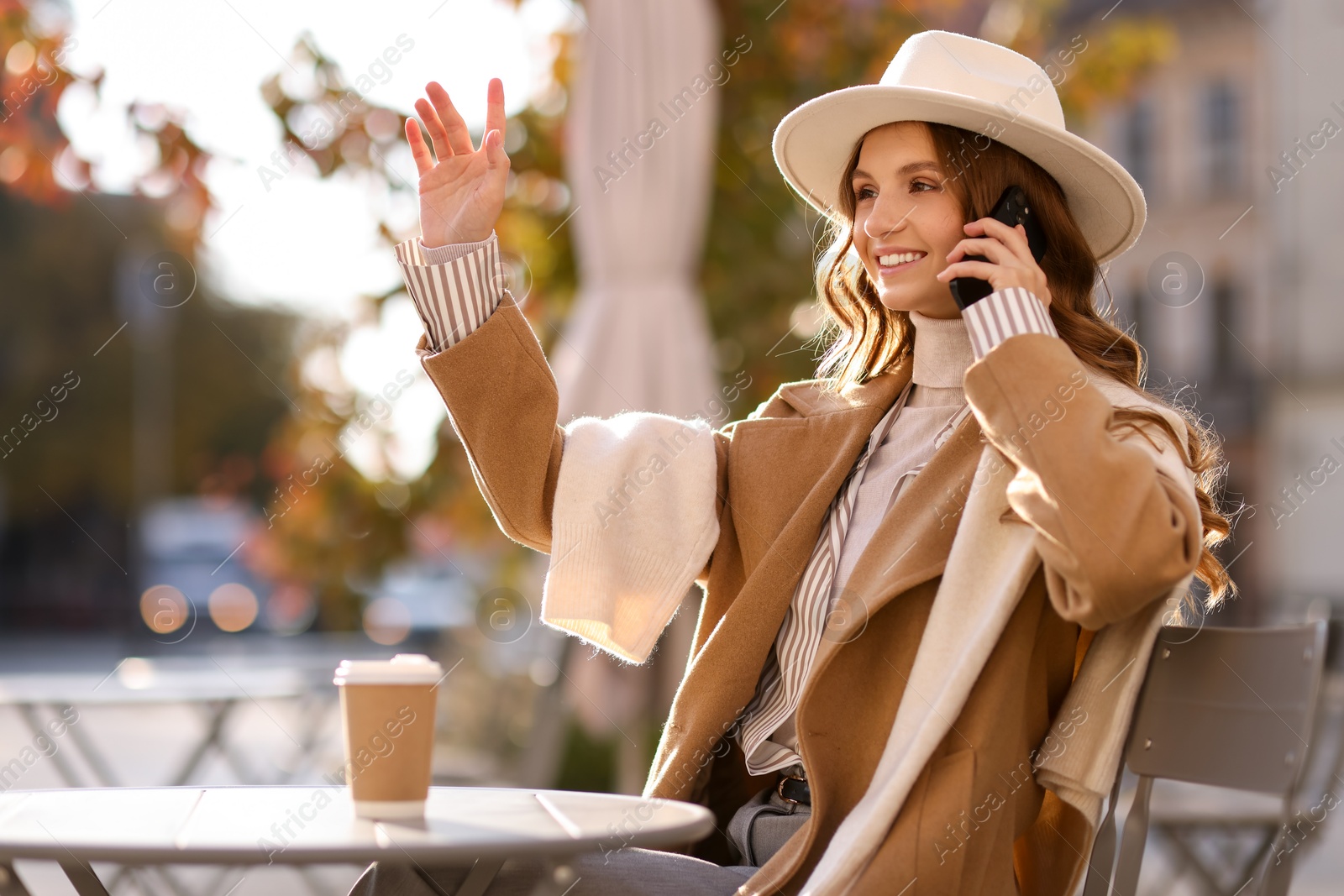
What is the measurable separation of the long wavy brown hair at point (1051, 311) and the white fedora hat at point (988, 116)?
34mm

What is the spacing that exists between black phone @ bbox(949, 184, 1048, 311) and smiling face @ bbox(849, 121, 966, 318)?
0.24 feet

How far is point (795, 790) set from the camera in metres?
2.59

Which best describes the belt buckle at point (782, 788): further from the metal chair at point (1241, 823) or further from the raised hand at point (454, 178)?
the raised hand at point (454, 178)

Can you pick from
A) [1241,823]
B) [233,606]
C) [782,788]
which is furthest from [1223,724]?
[233,606]

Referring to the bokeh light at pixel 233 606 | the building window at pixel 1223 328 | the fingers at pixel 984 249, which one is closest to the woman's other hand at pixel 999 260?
the fingers at pixel 984 249

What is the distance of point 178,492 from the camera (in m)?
32.7

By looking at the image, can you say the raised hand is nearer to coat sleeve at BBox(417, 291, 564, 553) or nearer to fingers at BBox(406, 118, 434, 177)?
fingers at BBox(406, 118, 434, 177)

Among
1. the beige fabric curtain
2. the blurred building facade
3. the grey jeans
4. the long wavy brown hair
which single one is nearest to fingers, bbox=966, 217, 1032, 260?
the long wavy brown hair

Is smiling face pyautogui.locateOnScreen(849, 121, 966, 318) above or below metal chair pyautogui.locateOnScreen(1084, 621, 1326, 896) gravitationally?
above

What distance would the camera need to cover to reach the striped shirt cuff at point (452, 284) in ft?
8.51

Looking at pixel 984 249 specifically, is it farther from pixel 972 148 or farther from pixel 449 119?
pixel 449 119

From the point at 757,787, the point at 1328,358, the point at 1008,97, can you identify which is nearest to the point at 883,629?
the point at 757,787

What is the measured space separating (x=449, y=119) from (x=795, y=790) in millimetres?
1326

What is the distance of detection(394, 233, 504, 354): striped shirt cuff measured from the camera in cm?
259
